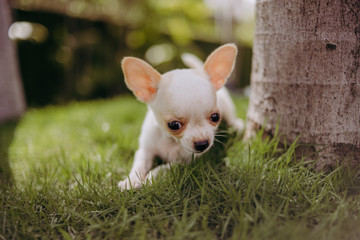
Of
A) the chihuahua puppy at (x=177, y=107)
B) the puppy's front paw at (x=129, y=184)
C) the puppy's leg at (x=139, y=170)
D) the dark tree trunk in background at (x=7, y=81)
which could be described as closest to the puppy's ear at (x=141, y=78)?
the chihuahua puppy at (x=177, y=107)

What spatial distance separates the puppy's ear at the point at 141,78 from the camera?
1921 mm

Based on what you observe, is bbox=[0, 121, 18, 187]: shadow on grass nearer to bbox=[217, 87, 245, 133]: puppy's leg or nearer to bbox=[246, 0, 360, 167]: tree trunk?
bbox=[217, 87, 245, 133]: puppy's leg

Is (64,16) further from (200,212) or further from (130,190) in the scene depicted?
(200,212)

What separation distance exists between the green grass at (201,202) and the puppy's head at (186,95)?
0.75 feet

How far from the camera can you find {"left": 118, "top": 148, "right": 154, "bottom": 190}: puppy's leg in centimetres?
184

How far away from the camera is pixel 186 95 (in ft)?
5.80

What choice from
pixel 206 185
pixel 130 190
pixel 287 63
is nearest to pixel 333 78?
pixel 287 63

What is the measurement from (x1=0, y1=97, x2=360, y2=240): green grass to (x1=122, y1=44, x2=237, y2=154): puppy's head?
0.23m

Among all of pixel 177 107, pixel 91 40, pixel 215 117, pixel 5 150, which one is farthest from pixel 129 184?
pixel 91 40

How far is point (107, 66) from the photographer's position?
6.72 metres

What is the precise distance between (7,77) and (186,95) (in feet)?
12.1

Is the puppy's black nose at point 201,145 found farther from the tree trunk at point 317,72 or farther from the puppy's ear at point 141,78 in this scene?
the tree trunk at point 317,72

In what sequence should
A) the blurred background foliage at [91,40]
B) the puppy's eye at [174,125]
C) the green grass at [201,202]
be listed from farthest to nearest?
1. the blurred background foliage at [91,40]
2. the puppy's eye at [174,125]
3. the green grass at [201,202]

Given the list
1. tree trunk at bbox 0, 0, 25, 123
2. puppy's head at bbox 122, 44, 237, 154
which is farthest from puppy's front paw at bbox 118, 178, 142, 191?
tree trunk at bbox 0, 0, 25, 123
